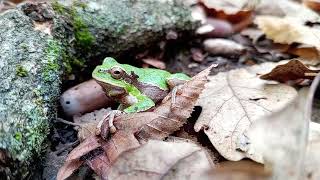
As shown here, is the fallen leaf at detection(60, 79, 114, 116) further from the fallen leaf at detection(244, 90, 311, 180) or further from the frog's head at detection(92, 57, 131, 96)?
the fallen leaf at detection(244, 90, 311, 180)

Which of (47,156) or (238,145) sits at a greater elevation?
(238,145)

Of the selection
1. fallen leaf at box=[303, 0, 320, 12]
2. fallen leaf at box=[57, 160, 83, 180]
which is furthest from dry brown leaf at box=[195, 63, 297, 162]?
fallen leaf at box=[303, 0, 320, 12]

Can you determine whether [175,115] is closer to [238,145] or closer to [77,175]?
[238,145]

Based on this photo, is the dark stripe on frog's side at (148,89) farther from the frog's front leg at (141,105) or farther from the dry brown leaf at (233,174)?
the dry brown leaf at (233,174)

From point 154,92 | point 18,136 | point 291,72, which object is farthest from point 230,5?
point 18,136

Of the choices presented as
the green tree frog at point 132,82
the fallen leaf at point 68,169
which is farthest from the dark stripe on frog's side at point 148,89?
the fallen leaf at point 68,169

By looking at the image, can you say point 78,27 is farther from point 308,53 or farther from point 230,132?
point 308,53

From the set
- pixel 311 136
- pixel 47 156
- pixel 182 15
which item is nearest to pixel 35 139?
pixel 47 156
